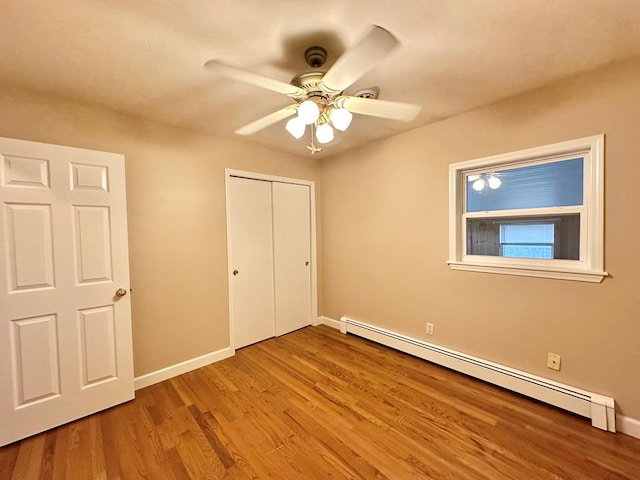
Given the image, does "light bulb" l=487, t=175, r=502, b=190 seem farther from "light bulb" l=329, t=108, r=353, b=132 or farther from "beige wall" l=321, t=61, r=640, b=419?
"light bulb" l=329, t=108, r=353, b=132

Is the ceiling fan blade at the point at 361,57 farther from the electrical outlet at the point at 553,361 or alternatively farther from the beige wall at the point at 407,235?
the electrical outlet at the point at 553,361

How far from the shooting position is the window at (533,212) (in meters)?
1.85

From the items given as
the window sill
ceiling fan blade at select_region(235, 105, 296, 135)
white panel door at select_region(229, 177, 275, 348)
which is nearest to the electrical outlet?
the window sill

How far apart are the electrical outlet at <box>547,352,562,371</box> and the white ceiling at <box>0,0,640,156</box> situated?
6.49 ft

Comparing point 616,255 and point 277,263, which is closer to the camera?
point 616,255

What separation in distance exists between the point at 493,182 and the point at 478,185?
12 centimetres

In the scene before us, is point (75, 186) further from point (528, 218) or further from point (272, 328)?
point (528, 218)

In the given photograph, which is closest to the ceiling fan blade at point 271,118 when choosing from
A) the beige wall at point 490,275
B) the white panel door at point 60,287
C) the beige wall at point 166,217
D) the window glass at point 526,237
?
the beige wall at point 166,217

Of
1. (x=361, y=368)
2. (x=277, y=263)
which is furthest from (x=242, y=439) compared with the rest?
(x=277, y=263)

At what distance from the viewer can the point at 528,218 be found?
2.19m

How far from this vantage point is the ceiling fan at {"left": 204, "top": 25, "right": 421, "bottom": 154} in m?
1.11

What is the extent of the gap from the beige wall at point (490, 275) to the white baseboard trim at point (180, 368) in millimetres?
1541

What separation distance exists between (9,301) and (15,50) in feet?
4.90

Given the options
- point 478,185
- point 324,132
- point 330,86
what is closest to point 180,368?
point 324,132
